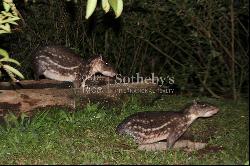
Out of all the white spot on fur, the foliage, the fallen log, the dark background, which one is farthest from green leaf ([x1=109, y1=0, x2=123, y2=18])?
the white spot on fur

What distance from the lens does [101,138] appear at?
264 inches

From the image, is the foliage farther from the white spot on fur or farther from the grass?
the white spot on fur

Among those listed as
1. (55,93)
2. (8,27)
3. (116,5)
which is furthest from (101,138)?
(116,5)

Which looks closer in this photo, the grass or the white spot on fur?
the grass

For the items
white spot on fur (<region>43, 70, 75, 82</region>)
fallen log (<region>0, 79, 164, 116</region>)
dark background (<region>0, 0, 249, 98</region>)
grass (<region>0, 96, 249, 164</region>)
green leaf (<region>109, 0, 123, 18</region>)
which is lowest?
grass (<region>0, 96, 249, 164</region>)

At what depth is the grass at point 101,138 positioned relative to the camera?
18.6ft

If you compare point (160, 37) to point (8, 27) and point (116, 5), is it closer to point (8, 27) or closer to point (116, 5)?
point (8, 27)

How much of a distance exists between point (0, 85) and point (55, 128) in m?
1.85

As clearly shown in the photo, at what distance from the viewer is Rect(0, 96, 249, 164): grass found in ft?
18.6

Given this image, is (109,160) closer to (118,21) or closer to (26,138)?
(26,138)

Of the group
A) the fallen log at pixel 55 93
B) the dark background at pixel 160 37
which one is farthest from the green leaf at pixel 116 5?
the fallen log at pixel 55 93

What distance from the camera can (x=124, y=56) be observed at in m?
11.2

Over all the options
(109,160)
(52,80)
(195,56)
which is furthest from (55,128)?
(195,56)

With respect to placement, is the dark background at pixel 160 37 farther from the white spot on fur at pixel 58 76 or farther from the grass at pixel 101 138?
the white spot on fur at pixel 58 76
